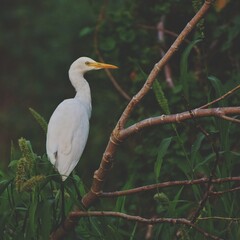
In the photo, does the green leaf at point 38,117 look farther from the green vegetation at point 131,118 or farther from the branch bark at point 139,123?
the branch bark at point 139,123

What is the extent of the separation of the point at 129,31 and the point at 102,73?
440 millimetres

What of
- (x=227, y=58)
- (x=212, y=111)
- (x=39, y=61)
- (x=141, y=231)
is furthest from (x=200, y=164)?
(x=39, y=61)

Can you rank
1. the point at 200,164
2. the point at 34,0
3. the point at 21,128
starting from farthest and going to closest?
1. the point at 34,0
2. the point at 21,128
3. the point at 200,164

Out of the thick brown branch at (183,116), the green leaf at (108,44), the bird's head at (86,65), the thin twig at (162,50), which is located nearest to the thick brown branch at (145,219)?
the thick brown branch at (183,116)

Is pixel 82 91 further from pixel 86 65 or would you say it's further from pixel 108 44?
pixel 108 44

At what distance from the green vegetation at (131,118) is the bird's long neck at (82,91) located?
0.13 meters

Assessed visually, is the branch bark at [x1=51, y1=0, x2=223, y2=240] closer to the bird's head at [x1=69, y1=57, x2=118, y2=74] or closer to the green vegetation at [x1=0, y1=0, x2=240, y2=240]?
the green vegetation at [x1=0, y1=0, x2=240, y2=240]

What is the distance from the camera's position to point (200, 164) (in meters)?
2.40

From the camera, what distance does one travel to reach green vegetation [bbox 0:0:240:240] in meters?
2.39

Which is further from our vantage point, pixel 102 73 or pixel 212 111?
pixel 102 73

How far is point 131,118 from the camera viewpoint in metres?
3.86

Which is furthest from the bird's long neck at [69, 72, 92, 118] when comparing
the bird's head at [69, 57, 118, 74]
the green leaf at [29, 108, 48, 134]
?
the green leaf at [29, 108, 48, 134]

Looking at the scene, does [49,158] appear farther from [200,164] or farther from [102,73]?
[102,73]

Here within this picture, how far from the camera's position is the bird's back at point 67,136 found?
2.67 m
